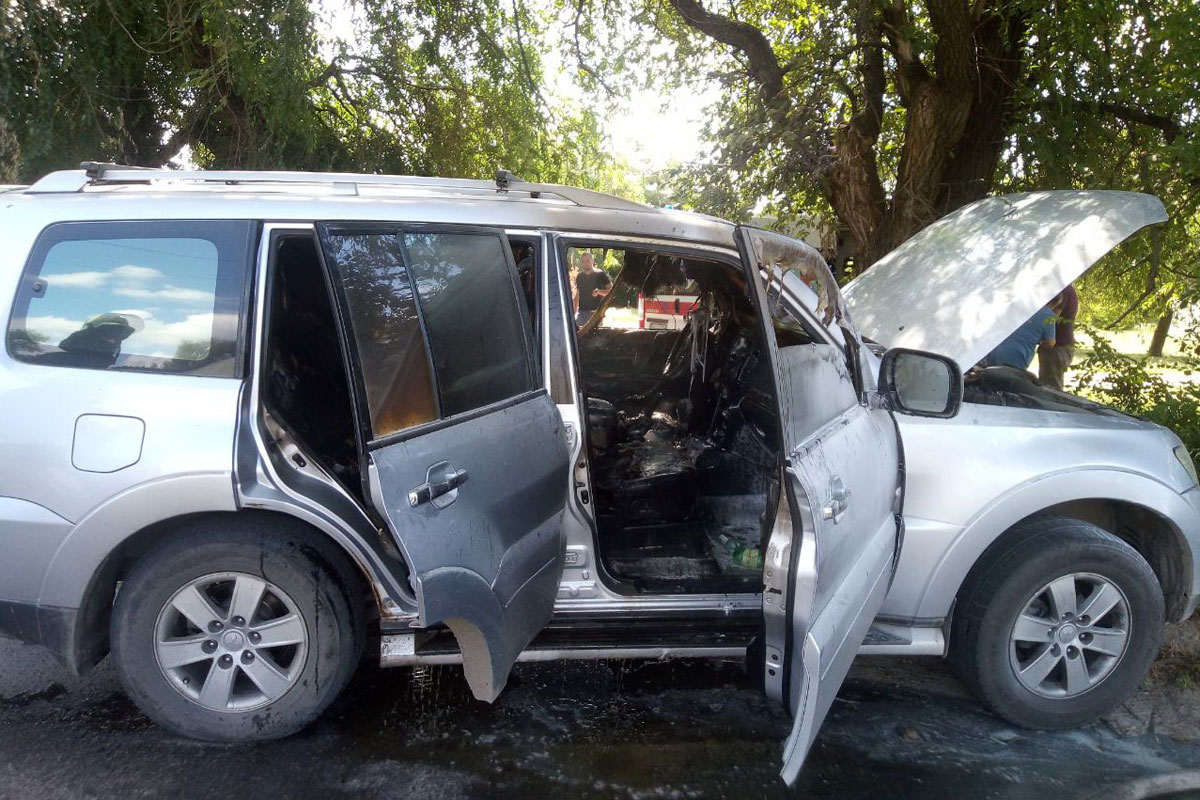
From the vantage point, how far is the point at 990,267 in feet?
12.3

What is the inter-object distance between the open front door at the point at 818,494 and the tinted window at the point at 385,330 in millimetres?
1098

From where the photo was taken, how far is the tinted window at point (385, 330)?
253 cm

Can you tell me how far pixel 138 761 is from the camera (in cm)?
292

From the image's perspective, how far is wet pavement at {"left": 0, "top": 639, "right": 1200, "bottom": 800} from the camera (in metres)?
2.85

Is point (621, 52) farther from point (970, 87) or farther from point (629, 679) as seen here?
point (629, 679)

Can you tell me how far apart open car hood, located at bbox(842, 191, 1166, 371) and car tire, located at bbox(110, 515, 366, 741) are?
2.68 meters

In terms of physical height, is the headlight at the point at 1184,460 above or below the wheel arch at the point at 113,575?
above

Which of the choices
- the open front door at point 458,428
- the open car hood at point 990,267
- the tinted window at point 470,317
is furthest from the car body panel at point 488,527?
the open car hood at point 990,267

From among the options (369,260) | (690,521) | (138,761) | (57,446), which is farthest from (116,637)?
(690,521)

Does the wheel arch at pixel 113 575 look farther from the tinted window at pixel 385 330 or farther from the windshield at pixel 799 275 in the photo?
the windshield at pixel 799 275

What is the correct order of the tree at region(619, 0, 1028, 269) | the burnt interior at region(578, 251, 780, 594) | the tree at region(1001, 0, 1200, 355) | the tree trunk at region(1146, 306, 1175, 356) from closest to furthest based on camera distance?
the burnt interior at region(578, 251, 780, 594) → the tree at region(1001, 0, 1200, 355) → the tree trunk at region(1146, 306, 1175, 356) → the tree at region(619, 0, 1028, 269)

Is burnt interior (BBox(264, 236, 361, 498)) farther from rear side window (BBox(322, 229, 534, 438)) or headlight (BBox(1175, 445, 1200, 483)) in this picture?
headlight (BBox(1175, 445, 1200, 483))

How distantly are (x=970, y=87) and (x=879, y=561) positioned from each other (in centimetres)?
534

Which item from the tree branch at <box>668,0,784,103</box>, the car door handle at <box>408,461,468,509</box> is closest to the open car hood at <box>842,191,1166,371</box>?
the car door handle at <box>408,461,468,509</box>
